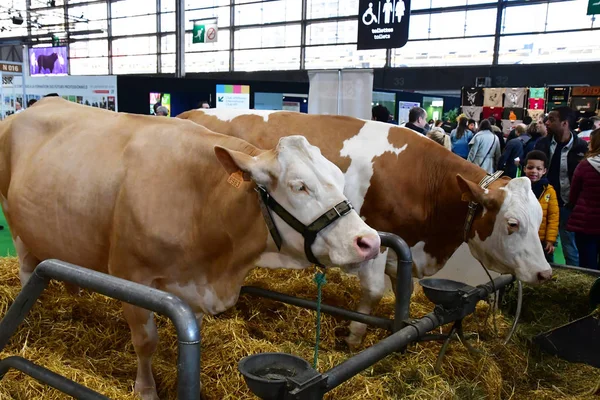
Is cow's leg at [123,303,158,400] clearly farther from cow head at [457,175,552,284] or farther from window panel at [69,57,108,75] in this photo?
window panel at [69,57,108,75]

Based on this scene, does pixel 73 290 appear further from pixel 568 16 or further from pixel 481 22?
pixel 481 22

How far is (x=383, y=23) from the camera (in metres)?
9.32

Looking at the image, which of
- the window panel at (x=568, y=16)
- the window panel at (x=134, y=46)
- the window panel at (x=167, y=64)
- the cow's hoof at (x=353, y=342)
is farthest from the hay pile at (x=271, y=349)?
the window panel at (x=134, y=46)

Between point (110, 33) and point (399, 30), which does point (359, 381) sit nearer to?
point (399, 30)

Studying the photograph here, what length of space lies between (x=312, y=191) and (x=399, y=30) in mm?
8014

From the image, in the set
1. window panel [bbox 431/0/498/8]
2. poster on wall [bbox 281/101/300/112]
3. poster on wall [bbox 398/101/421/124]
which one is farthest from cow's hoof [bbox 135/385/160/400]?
window panel [bbox 431/0/498/8]

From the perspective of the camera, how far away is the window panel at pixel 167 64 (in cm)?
2630

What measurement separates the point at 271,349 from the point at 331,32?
21097mm

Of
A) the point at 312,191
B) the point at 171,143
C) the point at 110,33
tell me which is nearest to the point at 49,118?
the point at 171,143

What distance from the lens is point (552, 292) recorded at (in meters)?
3.45

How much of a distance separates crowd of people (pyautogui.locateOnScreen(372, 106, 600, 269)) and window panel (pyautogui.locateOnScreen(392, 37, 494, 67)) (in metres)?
12.3

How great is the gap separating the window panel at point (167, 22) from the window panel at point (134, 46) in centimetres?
89

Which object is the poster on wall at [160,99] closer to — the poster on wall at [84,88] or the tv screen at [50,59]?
the poster on wall at [84,88]

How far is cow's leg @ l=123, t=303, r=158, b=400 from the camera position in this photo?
226 centimetres
